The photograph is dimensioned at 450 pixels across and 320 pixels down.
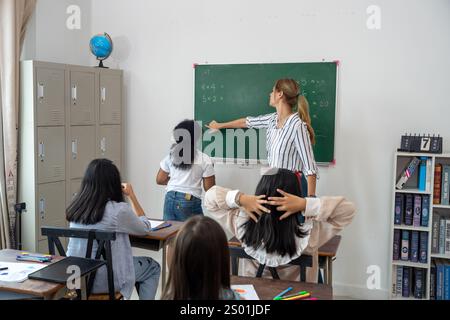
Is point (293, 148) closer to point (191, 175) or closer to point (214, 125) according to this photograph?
point (191, 175)

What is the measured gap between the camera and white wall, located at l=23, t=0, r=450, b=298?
3838mm

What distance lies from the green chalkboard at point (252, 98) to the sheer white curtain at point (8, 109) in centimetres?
165

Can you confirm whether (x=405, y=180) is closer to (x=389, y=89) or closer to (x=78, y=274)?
(x=389, y=89)

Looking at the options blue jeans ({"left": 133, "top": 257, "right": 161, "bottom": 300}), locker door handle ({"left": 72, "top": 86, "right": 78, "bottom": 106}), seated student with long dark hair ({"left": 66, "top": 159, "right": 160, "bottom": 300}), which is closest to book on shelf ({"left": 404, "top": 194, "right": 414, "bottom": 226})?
blue jeans ({"left": 133, "top": 257, "right": 161, "bottom": 300})

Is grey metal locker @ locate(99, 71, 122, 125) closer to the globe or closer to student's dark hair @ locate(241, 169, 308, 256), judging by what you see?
the globe

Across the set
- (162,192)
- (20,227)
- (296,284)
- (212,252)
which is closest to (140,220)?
(296,284)

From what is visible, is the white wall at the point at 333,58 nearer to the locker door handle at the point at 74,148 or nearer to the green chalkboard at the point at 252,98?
the green chalkboard at the point at 252,98

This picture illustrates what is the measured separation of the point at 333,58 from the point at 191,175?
1.65 metres

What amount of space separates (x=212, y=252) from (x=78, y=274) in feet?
3.06

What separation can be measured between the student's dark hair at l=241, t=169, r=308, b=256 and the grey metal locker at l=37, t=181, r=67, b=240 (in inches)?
92.6

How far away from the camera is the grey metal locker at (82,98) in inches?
164

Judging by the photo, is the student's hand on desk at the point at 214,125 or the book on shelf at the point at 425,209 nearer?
the book on shelf at the point at 425,209

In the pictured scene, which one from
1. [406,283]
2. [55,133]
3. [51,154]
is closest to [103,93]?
[55,133]

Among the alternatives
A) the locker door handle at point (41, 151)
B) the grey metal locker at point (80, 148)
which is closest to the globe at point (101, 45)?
the grey metal locker at point (80, 148)
